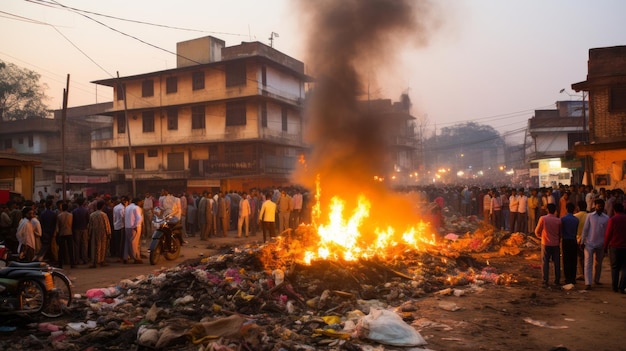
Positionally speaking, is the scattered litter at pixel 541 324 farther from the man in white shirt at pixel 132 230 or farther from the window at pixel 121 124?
the window at pixel 121 124

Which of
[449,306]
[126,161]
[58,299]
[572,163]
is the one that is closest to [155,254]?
[58,299]

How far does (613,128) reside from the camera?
63.4ft

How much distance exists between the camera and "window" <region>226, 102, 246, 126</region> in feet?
109

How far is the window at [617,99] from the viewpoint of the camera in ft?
62.7

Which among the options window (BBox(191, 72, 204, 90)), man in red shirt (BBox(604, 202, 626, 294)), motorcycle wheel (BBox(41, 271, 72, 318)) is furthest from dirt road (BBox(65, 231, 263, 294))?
window (BBox(191, 72, 204, 90))

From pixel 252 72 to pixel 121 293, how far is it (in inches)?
1017

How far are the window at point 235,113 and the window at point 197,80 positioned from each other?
2788 mm

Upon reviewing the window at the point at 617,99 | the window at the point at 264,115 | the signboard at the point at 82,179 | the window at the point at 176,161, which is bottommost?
the signboard at the point at 82,179

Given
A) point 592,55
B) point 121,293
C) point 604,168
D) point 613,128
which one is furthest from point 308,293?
point 592,55

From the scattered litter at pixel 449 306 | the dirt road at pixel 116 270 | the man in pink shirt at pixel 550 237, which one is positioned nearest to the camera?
the scattered litter at pixel 449 306

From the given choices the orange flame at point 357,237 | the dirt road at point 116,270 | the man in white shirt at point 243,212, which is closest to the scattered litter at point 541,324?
the orange flame at point 357,237

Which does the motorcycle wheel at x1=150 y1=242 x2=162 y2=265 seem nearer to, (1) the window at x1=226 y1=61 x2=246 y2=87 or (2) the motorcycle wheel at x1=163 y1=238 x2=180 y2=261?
(2) the motorcycle wheel at x1=163 y1=238 x2=180 y2=261

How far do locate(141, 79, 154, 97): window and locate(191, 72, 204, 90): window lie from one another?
4.02 m

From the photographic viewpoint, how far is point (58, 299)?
709 cm
